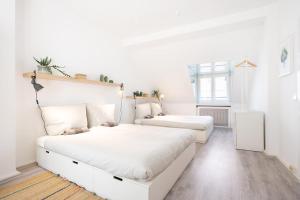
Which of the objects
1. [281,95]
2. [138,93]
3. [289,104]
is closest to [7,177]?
[138,93]

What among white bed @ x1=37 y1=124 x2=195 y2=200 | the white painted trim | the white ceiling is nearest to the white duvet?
white bed @ x1=37 y1=124 x2=195 y2=200

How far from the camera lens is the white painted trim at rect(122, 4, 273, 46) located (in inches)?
110

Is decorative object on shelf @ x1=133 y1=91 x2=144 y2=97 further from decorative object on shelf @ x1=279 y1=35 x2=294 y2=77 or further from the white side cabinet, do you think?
decorative object on shelf @ x1=279 y1=35 x2=294 y2=77

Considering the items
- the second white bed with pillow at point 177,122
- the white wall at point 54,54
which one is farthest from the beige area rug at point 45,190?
the second white bed with pillow at point 177,122

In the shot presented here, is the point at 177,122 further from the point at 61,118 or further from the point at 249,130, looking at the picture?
the point at 61,118

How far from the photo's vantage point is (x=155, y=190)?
143 cm

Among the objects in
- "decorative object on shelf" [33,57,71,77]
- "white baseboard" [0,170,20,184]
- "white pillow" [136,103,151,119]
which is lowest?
"white baseboard" [0,170,20,184]

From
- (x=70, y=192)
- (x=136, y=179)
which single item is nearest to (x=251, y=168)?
(x=136, y=179)

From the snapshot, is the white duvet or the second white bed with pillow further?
the second white bed with pillow

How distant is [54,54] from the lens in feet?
8.82

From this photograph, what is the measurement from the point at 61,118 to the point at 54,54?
111 centimetres

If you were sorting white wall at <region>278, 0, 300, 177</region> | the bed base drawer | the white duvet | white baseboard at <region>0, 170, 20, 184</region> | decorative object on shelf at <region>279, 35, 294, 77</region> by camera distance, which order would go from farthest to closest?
decorative object on shelf at <region>279, 35, 294, 77</region>
white wall at <region>278, 0, 300, 177</region>
white baseboard at <region>0, 170, 20, 184</region>
the bed base drawer
the white duvet

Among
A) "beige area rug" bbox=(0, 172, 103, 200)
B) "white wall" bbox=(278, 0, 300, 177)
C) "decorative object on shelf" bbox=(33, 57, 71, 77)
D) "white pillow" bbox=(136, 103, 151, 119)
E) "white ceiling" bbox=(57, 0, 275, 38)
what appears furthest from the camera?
"white pillow" bbox=(136, 103, 151, 119)

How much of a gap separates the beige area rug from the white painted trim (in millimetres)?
3291
